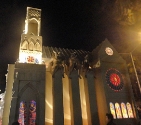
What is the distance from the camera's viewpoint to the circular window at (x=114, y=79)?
23.7 metres

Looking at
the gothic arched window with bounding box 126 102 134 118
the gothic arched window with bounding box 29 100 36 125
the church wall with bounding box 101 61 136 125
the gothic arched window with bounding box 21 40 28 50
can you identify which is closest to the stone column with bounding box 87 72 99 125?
the church wall with bounding box 101 61 136 125

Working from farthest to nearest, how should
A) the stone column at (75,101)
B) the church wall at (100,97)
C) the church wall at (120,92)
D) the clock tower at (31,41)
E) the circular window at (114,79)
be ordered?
the circular window at (114,79)
the clock tower at (31,41)
the church wall at (120,92)
the church wall at (100,97)
the stone column at (75,101)

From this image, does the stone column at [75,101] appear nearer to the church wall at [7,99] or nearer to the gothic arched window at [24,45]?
the church wall at [7,99]

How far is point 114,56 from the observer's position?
86.2 ft

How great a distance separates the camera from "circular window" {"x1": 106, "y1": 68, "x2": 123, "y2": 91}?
23.7 meters

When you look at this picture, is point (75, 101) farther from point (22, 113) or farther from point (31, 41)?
point (31, 41)

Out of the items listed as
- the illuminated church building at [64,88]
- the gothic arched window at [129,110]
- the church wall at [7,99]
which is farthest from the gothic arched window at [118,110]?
the church wall at [7,99]

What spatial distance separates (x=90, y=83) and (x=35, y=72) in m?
9.07

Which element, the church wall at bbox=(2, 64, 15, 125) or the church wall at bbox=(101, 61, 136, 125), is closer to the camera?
the church wall at bbox=(2, 64, 15, 125)

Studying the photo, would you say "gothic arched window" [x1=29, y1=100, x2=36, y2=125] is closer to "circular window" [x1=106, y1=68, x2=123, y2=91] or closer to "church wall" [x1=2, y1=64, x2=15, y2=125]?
"church wall" [x1=2, y1=64, x2=15, y2=125]

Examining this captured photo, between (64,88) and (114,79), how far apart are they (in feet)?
29.0

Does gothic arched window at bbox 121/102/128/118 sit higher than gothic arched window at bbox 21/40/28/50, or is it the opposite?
gothic arched window at bbox 21/40/28/50

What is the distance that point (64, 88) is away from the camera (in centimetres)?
2338

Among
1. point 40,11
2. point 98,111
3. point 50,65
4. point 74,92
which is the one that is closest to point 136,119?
point 98,111
